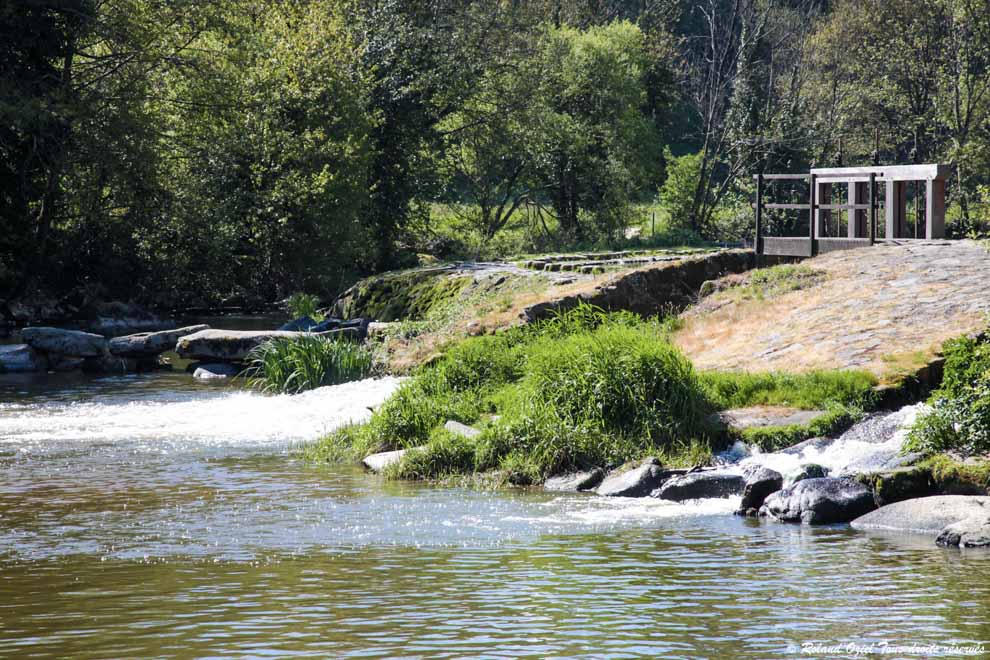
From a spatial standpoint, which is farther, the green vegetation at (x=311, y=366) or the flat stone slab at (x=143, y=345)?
the flat stone slab at (x=143, y=345)

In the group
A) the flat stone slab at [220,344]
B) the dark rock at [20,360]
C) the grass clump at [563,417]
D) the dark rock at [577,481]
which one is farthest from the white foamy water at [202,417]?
the dark rock at [20,360]

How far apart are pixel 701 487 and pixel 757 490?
0.67m

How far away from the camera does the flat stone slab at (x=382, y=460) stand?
13.7 meters

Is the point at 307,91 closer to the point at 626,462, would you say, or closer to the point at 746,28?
the point at 746,28

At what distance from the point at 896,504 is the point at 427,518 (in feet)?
13.3

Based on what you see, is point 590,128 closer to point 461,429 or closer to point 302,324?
point 302,324

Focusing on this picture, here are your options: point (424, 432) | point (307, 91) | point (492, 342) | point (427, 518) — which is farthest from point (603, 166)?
point (427, 518)

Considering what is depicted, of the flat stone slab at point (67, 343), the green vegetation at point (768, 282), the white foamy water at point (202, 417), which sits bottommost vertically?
the white foamy water at point (202, 417)

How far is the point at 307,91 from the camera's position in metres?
37.9

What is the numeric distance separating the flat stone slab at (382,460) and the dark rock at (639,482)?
2599 millimetres

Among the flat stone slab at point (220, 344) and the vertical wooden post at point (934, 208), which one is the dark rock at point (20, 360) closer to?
the flat stone slab at point (220, 344)

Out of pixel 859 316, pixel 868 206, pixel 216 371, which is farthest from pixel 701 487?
pixel 216 371

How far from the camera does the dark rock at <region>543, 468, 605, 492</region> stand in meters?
12.5

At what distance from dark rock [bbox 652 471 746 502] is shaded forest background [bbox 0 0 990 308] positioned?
20460 mm
